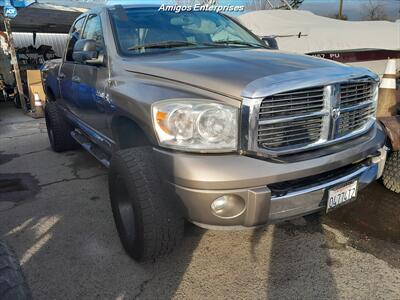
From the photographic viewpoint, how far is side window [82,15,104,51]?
135 inches

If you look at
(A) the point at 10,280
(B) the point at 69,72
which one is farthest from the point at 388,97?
(A) the point at 10,280

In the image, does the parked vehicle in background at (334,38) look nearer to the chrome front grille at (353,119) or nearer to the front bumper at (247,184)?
the chrome front grille at (353,119)

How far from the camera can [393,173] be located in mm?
3729

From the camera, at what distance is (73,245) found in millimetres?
3057

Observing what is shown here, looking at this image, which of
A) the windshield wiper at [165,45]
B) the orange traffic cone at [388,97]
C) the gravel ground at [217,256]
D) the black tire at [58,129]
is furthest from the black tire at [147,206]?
the orange traffic cone at [388,97]

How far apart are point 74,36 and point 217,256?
3.50 meters

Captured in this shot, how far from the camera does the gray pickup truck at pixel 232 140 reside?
215cm

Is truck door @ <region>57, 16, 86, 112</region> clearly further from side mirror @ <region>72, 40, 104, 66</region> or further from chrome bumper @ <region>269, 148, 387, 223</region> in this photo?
chrome bumper @ <region>269, 148, 387, 223</region>

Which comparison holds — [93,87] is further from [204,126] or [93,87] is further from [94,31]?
[204,126]


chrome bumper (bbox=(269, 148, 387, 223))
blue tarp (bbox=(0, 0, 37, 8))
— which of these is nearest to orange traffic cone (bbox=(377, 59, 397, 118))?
chrome bumper (bbox=(269, 148, 387, 223))

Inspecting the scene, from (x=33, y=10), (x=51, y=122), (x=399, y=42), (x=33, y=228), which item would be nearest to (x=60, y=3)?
(x=33, y=10)

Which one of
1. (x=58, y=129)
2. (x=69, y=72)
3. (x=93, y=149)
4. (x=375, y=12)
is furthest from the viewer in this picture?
(x=375, y=12)

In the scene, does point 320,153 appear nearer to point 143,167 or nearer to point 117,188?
point 143,167

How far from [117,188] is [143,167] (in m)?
0.47
